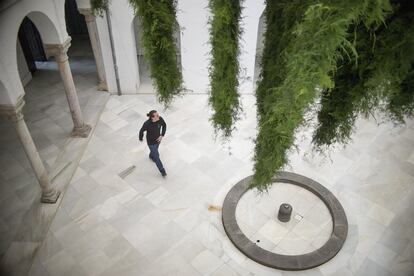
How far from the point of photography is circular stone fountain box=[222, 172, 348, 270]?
739 cm

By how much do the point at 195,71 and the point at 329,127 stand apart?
23.2 feet

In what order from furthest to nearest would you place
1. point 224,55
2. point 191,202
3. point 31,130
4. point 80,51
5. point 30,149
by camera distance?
point 80,51, point 31,130, point 191,202, point 30,149, point 224,55

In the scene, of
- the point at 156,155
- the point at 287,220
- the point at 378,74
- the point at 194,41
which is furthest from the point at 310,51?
the point at 194,41

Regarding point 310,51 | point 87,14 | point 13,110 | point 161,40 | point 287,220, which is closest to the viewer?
point 310,51

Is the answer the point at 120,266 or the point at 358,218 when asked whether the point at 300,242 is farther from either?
the point at 120,266

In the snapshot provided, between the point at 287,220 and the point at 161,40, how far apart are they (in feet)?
17.2

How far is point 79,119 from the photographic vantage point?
1083cm

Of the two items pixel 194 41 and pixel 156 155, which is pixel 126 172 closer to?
pixel 156 155

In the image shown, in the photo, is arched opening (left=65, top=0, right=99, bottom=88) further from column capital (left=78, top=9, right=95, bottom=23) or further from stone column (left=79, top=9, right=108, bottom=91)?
column capital (left=78, top=9, right=95, bottom=23)

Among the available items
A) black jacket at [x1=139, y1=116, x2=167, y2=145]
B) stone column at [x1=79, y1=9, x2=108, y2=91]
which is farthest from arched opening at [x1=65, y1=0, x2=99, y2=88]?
black jacket at [x1=139, y1=116, x2=167, y2=145]

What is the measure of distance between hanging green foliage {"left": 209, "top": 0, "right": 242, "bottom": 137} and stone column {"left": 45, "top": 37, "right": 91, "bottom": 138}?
5.16 m

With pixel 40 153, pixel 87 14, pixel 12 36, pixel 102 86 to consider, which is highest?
pixel 12 36

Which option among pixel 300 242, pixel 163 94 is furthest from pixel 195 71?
pixel 300 242

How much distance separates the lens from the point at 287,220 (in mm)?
8320
